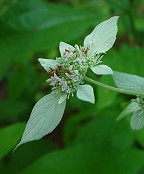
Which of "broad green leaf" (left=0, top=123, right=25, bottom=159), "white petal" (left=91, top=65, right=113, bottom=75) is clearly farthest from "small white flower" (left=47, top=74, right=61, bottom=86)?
"broad green leaf" (left=0, top=123, right=25, bottom=159)

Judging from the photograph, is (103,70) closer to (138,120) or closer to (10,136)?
(138,120)

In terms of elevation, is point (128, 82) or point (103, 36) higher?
point (103, 36)

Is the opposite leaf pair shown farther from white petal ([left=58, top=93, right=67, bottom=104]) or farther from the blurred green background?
the blurred green background

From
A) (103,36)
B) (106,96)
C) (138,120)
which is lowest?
(138,120)

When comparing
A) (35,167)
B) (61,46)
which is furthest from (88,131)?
(61,46)

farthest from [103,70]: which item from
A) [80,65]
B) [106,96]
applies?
[106,96]

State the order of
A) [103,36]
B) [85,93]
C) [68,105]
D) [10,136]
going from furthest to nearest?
1. [68,105]
2. [10,136]
3. [103,36]
4. [85,93]
